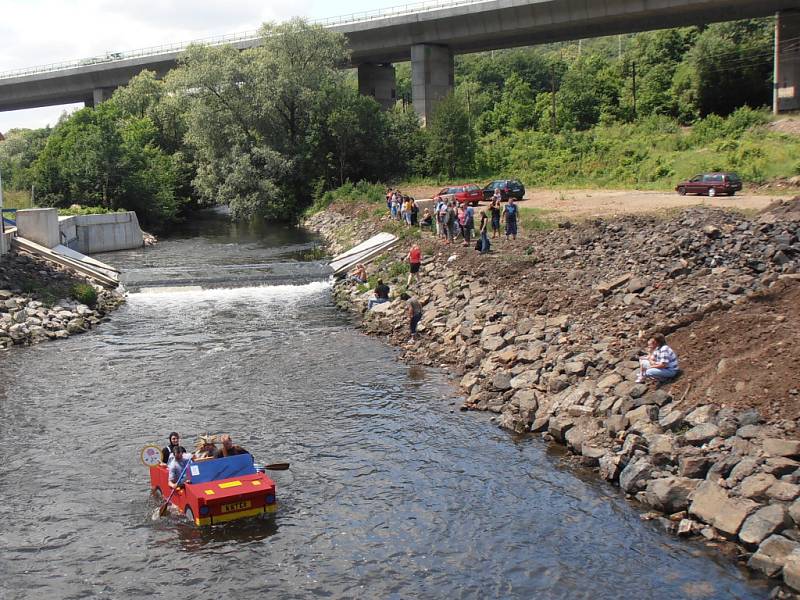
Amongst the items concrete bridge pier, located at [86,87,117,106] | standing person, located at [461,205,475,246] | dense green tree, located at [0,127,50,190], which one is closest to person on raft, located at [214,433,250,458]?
standing person, located at [461,205,475,246]

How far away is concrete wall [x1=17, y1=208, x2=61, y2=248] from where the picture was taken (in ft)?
131

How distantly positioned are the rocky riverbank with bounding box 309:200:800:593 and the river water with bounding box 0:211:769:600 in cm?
69

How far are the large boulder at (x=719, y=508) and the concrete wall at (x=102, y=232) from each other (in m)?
38.0

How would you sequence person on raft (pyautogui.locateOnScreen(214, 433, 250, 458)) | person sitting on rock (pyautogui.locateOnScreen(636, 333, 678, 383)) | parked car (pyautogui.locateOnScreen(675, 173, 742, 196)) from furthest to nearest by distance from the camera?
parked car (pyautogui.locateOnScreen(675, 173, 742, 196))
person sitting on rock (pyautogui.locateOnScreen(636, 333, 678, 383))
person on raft (pyautogui.locateOnScreen(214, 433, 250, 458))

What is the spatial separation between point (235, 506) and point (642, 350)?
34.8 ft

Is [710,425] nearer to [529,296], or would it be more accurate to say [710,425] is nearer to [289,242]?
[529,296]

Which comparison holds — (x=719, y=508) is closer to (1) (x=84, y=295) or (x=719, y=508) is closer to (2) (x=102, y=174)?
(1) (x=84, y=295)

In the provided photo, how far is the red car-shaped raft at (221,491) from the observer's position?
15453 mm

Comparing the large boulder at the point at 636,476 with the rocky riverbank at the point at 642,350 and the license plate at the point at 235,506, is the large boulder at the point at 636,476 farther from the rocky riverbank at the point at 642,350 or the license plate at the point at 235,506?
the license plate at the point at 235,506

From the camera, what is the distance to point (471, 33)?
67062 millimetres

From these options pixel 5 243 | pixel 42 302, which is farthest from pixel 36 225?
pixel 42 302

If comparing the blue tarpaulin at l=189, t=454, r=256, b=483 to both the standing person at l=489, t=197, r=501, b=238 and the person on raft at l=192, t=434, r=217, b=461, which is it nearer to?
the person on raft at l=192, t=434, r=217, b=461

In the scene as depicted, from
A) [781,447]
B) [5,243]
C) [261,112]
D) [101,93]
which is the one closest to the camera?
[781,447]

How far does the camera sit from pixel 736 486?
14.8 meters
